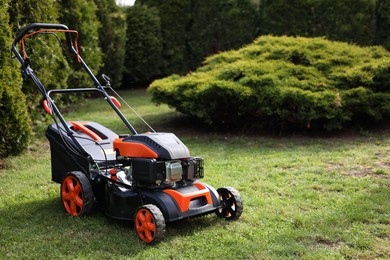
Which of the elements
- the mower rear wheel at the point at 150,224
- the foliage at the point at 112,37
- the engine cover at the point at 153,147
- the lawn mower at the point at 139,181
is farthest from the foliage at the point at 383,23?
the mower rear wheel at the point at 150,224

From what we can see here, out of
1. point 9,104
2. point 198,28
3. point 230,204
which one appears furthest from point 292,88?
point 198,28

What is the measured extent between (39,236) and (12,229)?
14.0 inches

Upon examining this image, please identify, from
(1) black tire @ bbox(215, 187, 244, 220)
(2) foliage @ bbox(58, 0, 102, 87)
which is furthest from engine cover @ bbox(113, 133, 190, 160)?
(2) foliage @ bbox(58, 0, 102, 87)

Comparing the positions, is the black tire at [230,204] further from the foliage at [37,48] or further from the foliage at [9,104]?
the foliage at [37,48]

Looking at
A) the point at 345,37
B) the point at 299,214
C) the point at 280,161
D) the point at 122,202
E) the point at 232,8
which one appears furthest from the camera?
the point at 232,8

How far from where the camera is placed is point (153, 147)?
400 cm

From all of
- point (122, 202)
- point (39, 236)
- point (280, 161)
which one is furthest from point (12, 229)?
point (280, 161)

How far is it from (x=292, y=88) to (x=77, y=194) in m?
4.28

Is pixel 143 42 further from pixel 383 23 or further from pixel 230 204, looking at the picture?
pixel 230 204

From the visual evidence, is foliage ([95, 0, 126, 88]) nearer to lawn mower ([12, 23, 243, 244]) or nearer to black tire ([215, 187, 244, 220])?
lawn mower ([12, 23, 243, 244])

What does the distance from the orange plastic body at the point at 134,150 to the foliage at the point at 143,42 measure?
10677 mm

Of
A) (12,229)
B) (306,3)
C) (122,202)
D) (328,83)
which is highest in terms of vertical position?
(306,3)

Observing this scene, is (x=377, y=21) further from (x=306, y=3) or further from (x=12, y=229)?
(x=12, y=229)

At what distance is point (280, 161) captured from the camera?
21.1 ft
